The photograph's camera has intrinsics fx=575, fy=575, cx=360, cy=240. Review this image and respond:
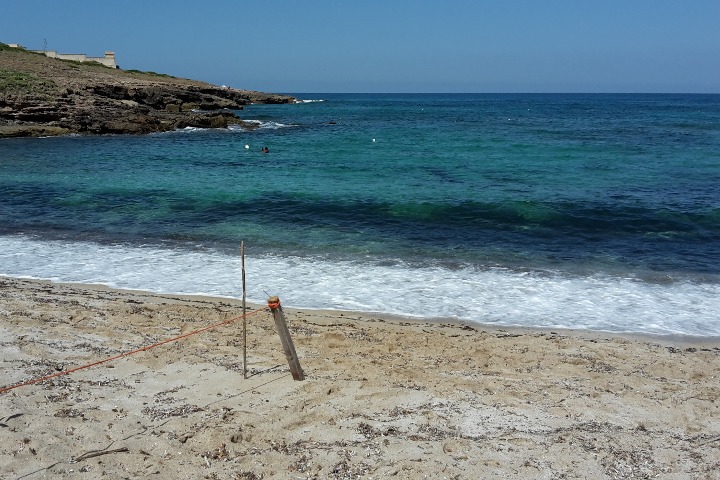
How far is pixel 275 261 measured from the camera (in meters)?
13.4

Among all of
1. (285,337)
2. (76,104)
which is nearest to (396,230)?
(285,337)

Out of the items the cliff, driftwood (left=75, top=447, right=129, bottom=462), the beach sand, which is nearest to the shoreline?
the beach sand

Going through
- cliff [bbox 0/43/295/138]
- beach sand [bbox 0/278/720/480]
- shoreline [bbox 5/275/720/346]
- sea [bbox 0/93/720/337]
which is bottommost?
shoreline [bbox 5/275/720/346]

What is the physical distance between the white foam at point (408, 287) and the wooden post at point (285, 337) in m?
3.29

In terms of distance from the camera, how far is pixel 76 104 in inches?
1665

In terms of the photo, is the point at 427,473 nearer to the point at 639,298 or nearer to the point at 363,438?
the point at 363,438

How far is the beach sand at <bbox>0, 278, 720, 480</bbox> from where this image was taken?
566 centimetres

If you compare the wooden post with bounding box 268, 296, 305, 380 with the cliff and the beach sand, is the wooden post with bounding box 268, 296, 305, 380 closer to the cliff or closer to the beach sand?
the beach sand

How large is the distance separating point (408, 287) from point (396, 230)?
4627 mm

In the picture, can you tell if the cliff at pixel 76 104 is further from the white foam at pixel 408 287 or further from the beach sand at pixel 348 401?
the beach sand at pixel 348 401

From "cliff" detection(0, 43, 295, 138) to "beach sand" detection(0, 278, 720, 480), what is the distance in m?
33.3

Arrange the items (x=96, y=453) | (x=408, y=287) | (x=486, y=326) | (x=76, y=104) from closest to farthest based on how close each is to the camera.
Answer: (x=96, y=453) < (x=486, y=326) < (x=408, y=287) < (x=76, y=104)

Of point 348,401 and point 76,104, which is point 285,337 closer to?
point 348,401

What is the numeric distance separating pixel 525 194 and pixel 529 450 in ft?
52.4
